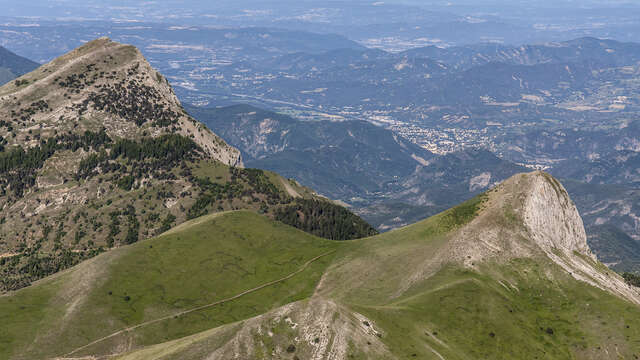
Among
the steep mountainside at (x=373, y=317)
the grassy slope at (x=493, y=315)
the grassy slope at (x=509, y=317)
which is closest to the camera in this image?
the steep mountainside at (x=373, y=317)

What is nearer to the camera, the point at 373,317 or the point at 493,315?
the point at 373,317

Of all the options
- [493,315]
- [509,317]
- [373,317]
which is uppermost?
[373,317]

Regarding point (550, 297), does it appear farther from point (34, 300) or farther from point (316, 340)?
point (34, 300)

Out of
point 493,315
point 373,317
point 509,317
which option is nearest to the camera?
point 373,317

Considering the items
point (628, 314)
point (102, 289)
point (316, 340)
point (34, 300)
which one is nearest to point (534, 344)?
point (628, 314)

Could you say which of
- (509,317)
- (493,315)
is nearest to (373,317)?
(493,315)

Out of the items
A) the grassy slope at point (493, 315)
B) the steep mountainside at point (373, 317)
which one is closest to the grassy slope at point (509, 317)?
the grassy slope at point (493, 315)

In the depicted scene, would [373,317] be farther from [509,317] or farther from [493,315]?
[509,317]

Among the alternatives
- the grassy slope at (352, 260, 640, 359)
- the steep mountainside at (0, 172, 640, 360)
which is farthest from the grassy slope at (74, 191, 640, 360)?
the steep mountainside at (0, 172, 640, 360)

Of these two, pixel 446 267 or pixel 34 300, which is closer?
pixel 34 300

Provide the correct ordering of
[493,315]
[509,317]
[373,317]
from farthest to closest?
[509,317]
[493,315]
[373,317]

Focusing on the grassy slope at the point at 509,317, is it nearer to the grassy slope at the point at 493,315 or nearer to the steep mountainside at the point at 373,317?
the grassy slope at the point at 493,315
